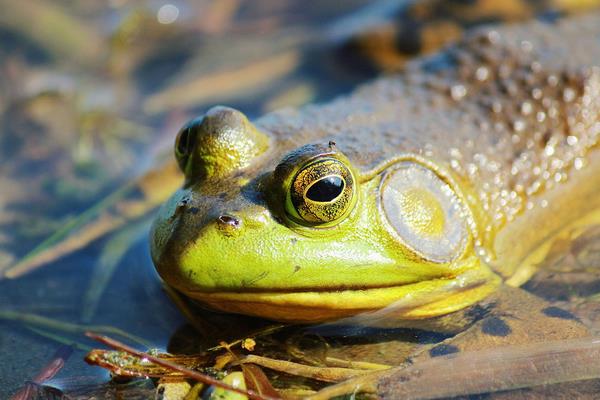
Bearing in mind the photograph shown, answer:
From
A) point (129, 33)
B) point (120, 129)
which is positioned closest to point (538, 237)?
point (120, 129)

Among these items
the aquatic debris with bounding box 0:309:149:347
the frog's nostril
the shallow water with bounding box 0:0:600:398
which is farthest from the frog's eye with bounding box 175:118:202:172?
the aquatic debris with bounding box 0:309:149:347

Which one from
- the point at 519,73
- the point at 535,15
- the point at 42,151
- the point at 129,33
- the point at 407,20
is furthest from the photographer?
the point at 129,33

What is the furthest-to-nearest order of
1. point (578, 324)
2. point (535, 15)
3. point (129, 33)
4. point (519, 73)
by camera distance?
point (129, 33), point (535, 15), point (519, 73), point (578, 324)

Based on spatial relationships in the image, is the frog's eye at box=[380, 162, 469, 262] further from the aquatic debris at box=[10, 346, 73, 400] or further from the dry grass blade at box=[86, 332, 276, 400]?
the aquatic debris at box=[10, 346, 73, 400]

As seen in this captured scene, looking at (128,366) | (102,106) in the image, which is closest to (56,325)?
(128,366)

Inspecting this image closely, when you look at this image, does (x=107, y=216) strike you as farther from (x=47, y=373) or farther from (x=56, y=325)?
(x=47, y=373)

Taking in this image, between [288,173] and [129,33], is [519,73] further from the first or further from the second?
[129,33]
